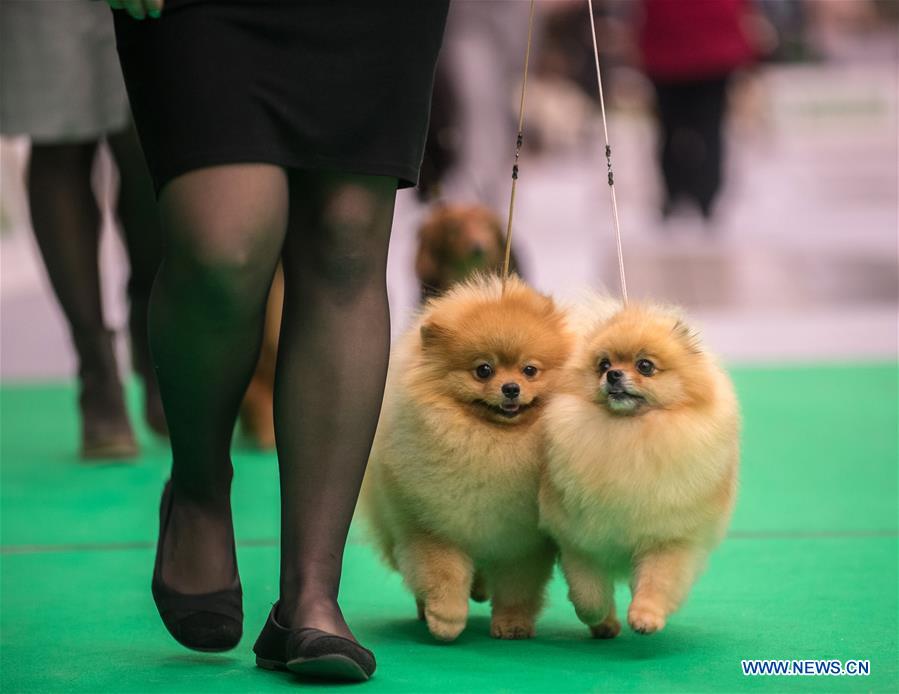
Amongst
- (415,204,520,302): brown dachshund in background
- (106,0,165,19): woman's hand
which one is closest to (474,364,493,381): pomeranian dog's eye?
(106,0,165,19): woman's hand

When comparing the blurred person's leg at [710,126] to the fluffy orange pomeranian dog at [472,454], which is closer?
the fluffy orange pomeranian dog at [472,454]

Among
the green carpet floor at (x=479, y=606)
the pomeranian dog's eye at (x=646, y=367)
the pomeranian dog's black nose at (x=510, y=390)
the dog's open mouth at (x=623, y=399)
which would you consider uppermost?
the pomeranian dog's eye at (x=646, y=367)

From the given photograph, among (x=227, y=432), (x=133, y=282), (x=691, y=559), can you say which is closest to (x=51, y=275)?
(x=133, y=282)

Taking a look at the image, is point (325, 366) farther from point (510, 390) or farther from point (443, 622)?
point (443, 622)

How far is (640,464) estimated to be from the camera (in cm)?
187

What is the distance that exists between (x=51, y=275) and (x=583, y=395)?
1.82m

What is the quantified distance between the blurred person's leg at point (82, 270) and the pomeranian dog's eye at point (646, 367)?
1817 millimetres

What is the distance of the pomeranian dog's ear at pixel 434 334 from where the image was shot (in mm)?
2002

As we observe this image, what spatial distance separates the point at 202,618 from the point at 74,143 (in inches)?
71.8

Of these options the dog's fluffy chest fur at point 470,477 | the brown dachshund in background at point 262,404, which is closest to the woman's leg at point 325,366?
the dog's fluffy chest fur at point 470,477

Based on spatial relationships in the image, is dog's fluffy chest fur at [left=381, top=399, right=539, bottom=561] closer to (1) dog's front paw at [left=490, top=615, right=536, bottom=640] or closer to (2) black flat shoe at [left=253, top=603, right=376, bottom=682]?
(1) dog's front paw at [left=490, top=615, right=536, bottom=640]

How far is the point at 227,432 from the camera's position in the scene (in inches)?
72.6

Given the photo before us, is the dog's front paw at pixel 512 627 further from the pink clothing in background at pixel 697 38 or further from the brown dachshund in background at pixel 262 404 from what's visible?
the pink clothing in background at pixel 697 38

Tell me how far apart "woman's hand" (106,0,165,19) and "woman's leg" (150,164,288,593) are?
0.62 feet
